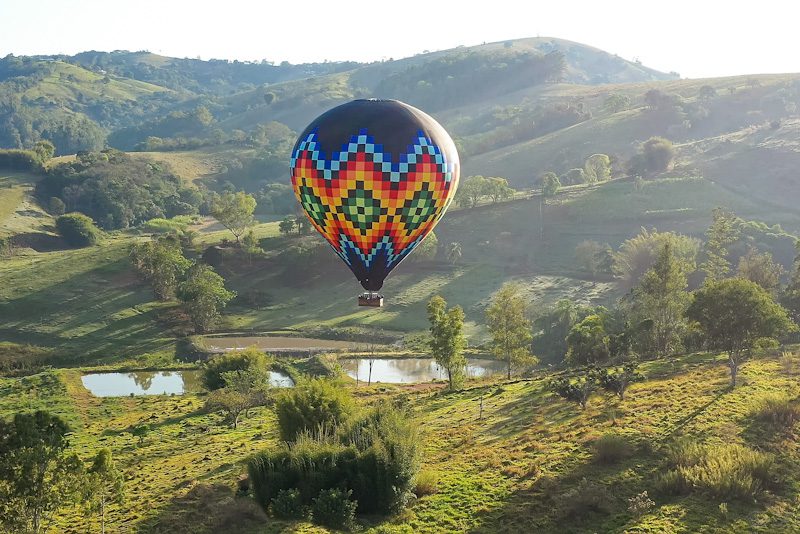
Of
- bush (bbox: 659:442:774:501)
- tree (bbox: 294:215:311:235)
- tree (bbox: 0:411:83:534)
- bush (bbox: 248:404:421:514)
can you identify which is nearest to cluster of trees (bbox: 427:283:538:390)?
bush (bbox: 248:404:421:514)

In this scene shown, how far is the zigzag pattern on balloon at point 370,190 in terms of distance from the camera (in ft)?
115

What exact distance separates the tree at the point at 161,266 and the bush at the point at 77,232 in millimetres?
26594

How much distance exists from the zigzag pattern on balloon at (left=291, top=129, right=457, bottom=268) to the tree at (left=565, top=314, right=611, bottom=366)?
26432 mm

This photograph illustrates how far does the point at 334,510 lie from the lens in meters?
27.9

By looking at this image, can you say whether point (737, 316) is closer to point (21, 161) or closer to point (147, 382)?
point (147, 382)

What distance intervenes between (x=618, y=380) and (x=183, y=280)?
69639mm

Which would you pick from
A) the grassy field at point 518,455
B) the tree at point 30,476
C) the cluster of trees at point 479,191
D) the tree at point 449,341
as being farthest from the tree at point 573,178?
the tree at point 30,476

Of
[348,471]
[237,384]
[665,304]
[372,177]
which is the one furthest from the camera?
[665,304]

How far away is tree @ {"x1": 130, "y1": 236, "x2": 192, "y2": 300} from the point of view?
3713 inches

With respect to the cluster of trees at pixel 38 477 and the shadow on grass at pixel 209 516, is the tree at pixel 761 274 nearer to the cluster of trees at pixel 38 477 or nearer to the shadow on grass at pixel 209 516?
the shadow on grass at pixel 209 516

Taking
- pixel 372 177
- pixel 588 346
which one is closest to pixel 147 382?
pixel 588 346

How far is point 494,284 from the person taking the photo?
10269cm

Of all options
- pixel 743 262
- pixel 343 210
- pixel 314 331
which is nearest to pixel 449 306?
pixel 314 331

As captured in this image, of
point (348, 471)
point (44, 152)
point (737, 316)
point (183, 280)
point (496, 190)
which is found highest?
point (44, 152)
